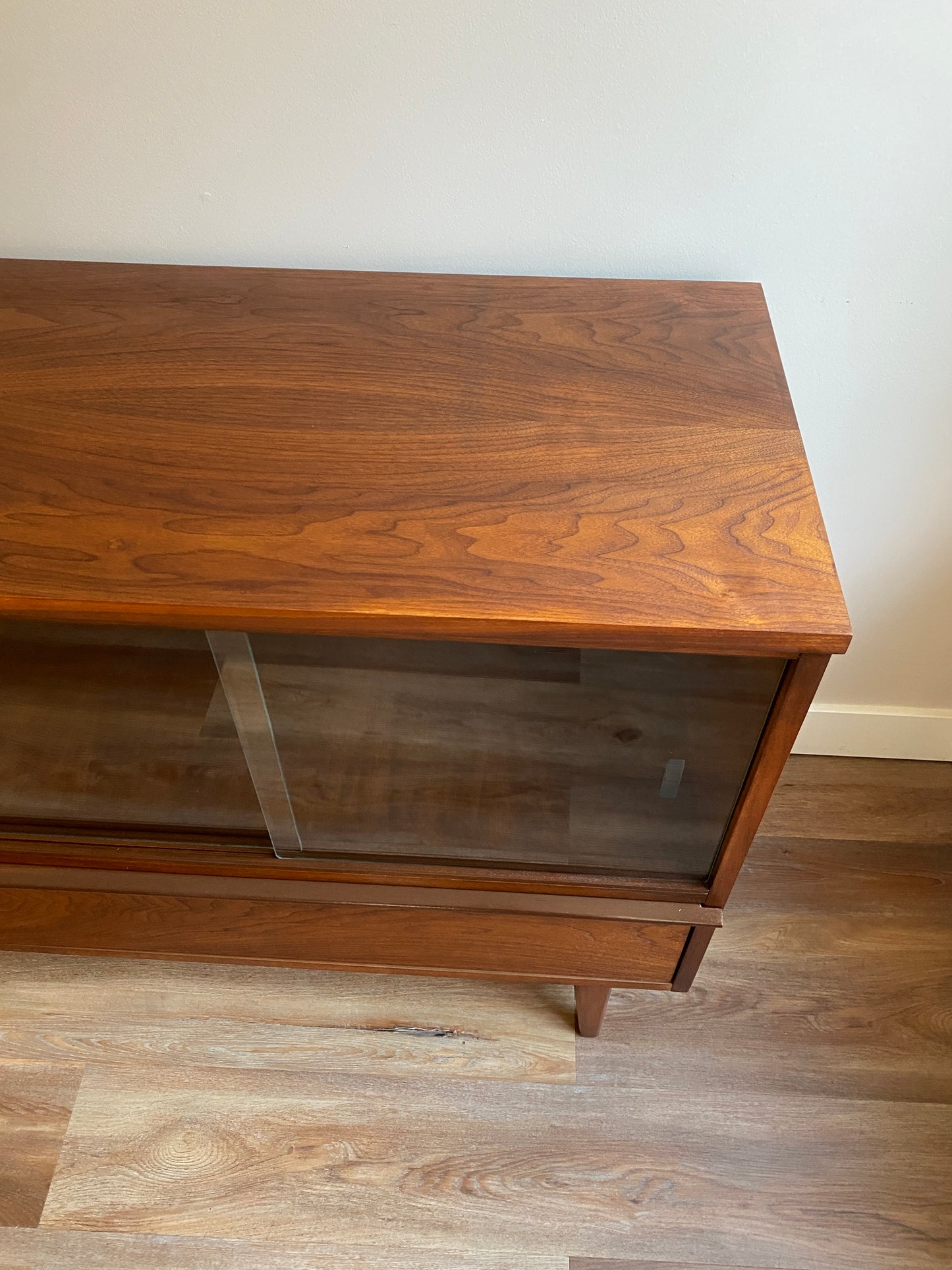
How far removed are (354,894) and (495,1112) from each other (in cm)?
36

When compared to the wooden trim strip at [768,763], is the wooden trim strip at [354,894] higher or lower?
lower

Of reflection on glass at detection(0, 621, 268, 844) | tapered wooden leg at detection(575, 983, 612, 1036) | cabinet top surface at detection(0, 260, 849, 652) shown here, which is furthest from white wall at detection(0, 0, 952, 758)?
tapered wooden leg at detection(575, 983, 612, 1036)

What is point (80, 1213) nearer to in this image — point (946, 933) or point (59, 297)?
point (59, 297)

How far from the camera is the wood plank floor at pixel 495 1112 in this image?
92 cm

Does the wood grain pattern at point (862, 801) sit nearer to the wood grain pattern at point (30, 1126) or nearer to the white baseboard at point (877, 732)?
the white baseboard at point (877, 732)

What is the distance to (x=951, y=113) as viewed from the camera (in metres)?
0.77

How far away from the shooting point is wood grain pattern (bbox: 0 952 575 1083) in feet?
3.41

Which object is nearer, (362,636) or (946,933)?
(362,636)

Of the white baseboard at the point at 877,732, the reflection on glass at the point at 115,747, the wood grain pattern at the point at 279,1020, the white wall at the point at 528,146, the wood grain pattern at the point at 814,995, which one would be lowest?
the wood grain pattern at the point at 279,1020

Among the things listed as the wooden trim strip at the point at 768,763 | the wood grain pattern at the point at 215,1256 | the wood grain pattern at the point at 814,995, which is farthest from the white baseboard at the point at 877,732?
the wood grain pattern at the point at 215,1256

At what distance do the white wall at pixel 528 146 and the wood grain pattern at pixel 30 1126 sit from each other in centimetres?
85

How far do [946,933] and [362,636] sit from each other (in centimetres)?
91

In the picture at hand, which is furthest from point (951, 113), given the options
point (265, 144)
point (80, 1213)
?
point (80, 1213)

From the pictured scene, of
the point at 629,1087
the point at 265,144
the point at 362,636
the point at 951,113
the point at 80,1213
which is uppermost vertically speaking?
the point at 951,113
